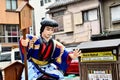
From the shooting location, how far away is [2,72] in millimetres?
3877

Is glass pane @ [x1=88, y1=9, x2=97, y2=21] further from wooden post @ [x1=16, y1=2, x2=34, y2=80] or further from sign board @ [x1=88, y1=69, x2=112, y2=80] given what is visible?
wooden post @ [x1=16, y1=2, x2=34, y2=80]

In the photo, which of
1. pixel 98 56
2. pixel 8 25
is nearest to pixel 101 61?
pixel 98 56

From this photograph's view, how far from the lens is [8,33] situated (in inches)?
1142

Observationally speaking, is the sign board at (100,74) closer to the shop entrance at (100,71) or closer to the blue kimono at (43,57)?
the shop entrance at (100,71)

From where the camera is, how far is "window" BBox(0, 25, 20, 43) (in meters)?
28.5

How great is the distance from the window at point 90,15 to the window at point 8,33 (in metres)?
8.53

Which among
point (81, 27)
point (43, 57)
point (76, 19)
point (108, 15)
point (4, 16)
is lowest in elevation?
point (43, 57)

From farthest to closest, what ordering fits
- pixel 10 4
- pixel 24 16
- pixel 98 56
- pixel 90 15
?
pixel 10 4
pixel 90 15
pixel 98 56
pixel 24 16

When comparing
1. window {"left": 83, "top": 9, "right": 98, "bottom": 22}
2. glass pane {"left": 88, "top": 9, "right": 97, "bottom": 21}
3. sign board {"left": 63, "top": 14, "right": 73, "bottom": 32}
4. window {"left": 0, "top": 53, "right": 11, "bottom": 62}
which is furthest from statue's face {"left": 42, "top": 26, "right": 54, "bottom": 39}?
sign board {"left": 63, "top": 14, "right": 73, "bottom": 32}

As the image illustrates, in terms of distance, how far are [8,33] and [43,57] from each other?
2561 centimetres

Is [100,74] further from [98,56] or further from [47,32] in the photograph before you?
[47,32]

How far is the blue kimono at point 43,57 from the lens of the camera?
376 centimetres

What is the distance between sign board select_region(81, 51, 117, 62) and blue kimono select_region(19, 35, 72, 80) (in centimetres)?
267

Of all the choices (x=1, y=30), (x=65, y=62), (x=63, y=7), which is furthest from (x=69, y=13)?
(x=65, y=62)
